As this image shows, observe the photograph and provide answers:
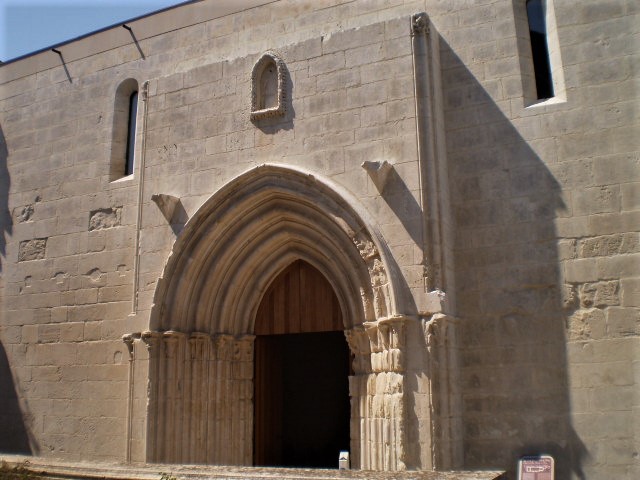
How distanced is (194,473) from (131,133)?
21.1ft

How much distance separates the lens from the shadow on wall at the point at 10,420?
9.27 metres

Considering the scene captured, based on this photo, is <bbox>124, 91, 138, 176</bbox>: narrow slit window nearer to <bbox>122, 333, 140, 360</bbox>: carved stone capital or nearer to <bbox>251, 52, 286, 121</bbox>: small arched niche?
<bbox>251, 52, 286, 121</bbox>: small arched niche

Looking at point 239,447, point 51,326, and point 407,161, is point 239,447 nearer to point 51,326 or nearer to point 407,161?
point 51,326

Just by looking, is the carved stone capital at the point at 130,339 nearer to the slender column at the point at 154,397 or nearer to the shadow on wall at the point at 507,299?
the slender column at the point at 154,397

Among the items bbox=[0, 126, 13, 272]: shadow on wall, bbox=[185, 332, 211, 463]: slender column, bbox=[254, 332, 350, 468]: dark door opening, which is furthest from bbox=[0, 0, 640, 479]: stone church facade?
bbox=[254, 332, 350, 468]: dark door opening

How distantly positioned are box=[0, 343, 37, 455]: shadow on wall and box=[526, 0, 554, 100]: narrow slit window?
25.8ft

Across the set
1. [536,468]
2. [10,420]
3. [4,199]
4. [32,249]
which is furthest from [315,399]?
[4,199]

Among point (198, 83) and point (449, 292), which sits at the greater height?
point (198, 83)

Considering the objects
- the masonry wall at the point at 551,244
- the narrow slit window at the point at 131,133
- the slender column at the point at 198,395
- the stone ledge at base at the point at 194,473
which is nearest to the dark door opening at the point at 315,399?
the slender column at the point at 198,395

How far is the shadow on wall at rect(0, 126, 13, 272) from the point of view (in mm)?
10156

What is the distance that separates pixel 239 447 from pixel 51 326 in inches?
127

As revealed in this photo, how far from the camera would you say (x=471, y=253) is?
23.7 ft

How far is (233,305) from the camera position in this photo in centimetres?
837

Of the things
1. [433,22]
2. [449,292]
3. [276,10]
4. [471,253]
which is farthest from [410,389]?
[276,10]
